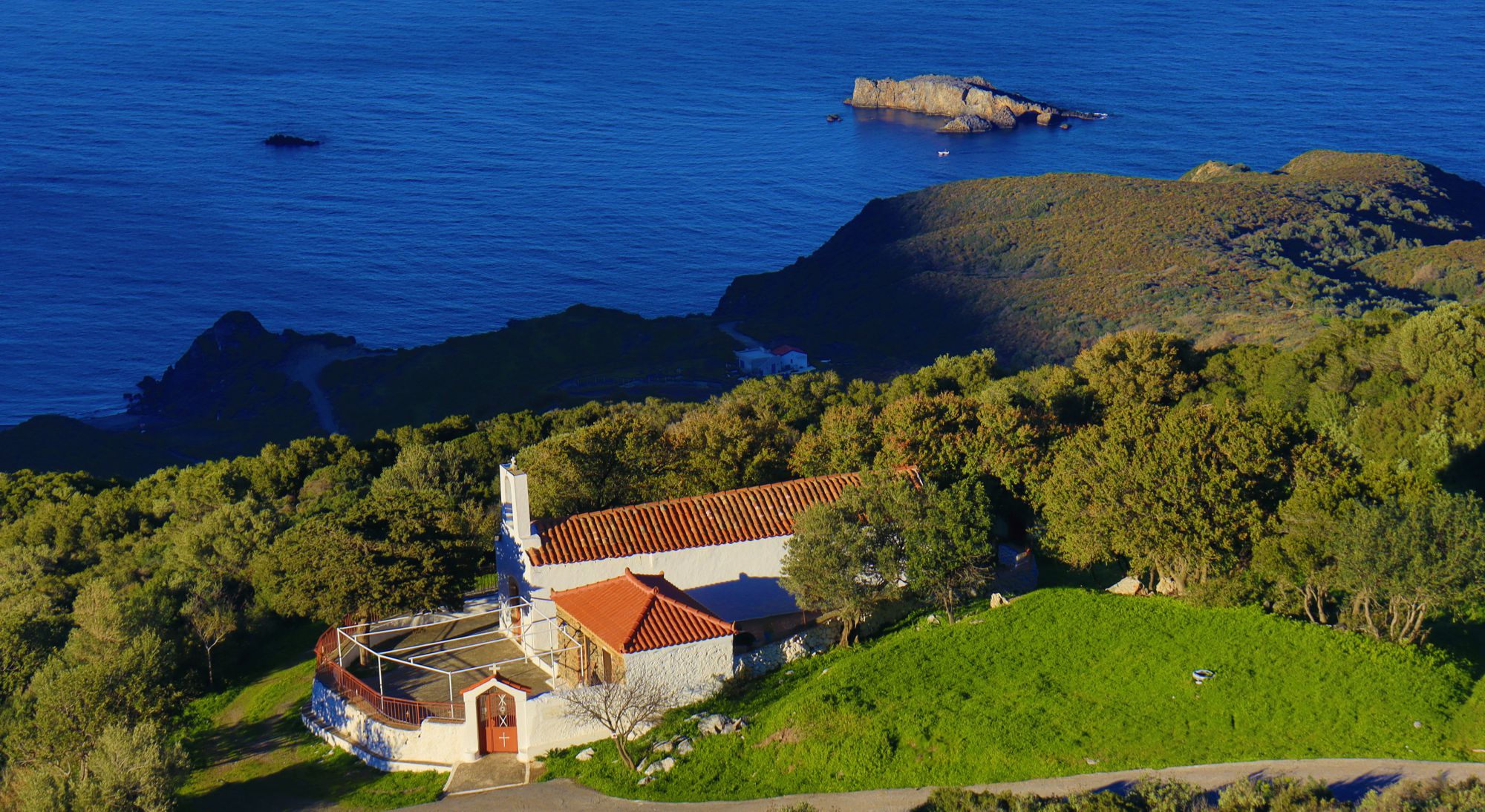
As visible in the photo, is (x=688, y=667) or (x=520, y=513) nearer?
(x=688, y=667)

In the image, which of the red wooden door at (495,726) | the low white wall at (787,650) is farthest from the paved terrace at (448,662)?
the low white wall at (787,650)

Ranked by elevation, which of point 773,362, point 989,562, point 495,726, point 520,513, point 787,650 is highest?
point 520,513

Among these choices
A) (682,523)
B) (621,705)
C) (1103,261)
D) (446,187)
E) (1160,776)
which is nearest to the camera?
(1160,776)

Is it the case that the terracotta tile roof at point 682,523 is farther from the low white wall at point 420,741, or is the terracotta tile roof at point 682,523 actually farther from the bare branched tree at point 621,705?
the low white wall at point 420,741

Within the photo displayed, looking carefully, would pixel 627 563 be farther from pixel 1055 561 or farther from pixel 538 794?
pixel 1055 561

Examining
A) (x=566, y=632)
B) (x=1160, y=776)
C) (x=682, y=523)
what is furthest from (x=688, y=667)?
(x=1160, y=776)

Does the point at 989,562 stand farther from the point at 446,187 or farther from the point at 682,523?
the point at 446,187

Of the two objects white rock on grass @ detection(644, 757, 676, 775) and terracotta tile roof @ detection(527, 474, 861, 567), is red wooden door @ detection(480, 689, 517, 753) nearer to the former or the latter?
white rock on grass @ detection(644, 757, 676, 775)

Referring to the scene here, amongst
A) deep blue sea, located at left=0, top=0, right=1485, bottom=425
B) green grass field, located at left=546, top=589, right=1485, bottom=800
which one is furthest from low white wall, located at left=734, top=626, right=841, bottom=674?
deep blue sea, located at left=0, top=0, right=1485, bottom=425
